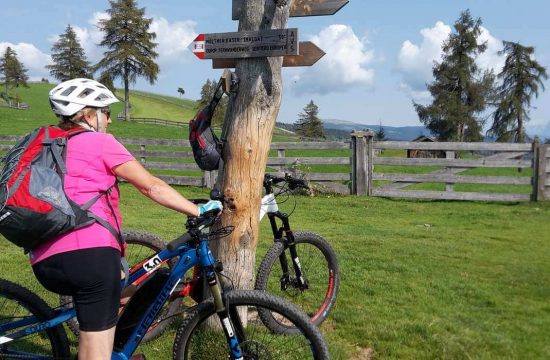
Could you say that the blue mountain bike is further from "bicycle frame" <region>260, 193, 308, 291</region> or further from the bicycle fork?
"bicycle frame" <region>260, 193, 308, 291</region>

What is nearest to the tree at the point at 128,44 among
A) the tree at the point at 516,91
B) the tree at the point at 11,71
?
the tree at the point at 11,71

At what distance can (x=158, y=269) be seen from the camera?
131 inches

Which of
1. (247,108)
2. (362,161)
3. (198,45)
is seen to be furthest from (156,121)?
(247,108)

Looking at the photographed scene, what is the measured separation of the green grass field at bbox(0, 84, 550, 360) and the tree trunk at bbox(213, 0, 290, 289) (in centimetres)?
107

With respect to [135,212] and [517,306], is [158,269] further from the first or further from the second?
[135,212]

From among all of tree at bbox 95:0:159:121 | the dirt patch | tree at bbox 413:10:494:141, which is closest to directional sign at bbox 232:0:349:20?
the dirt patch

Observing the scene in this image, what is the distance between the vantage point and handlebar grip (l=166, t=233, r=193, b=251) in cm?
303

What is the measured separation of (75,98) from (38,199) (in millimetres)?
655

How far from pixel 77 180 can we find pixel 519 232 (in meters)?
8.14

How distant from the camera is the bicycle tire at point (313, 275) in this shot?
453cm

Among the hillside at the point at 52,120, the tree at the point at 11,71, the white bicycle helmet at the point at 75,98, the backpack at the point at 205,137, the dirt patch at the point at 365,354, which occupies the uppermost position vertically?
the tree at the point at 11,71

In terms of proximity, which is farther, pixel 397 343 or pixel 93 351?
pixel 397 343

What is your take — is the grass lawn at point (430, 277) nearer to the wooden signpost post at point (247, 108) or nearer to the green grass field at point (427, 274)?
the green grass field at point (427, 274)

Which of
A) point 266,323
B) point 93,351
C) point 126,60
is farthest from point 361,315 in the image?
point 126,60
